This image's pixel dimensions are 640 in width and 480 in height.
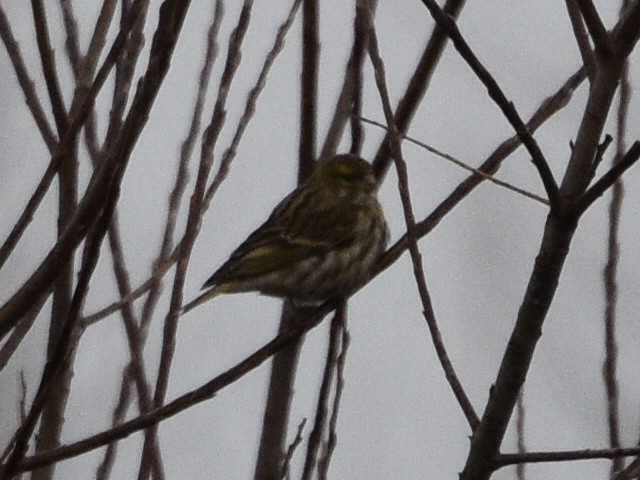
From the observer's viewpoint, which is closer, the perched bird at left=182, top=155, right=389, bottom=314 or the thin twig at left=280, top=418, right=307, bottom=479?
the thin twig at left=280, top=418, right=307, bottom=479

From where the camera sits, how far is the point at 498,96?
193 centimetres

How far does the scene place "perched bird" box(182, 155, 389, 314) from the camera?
5.05m

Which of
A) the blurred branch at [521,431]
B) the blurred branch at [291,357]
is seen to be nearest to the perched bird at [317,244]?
the blurred branch at [291,357]

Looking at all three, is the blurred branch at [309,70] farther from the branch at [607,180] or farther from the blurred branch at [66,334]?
the blurred branch at [66,334]

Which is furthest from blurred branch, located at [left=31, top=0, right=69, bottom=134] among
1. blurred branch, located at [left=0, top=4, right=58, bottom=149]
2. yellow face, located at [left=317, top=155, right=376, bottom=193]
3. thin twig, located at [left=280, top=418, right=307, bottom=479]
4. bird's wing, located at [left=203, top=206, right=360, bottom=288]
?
yellow face, located at [left=317, top=155, right=376, bottom=193]

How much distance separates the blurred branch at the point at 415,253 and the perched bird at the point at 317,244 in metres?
2.19

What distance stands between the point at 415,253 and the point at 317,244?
3.25m

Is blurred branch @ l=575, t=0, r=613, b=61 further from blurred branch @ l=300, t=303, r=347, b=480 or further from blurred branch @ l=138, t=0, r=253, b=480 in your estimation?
blurred branch @ l=300, t=303, r=347, b=480

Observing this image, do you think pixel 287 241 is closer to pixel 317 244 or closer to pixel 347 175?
pixel 317 244

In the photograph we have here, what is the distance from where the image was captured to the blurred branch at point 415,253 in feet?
7.32

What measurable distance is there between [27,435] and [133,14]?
757mm

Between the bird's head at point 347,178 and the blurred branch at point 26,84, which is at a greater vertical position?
the bird's head at point 347,178

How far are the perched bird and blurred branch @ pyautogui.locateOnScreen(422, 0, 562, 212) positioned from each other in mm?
2772

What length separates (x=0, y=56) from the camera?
471 centimetres
